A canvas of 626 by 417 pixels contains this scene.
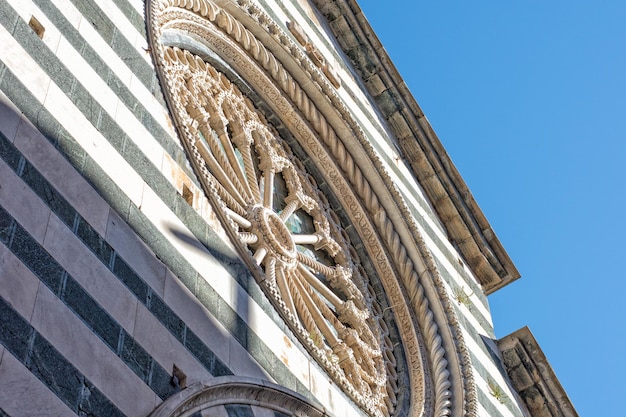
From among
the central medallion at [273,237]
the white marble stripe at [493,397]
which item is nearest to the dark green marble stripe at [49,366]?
the central medallion at [273,237]

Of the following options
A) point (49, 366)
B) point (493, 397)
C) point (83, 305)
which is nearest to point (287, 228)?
point (493, 397)

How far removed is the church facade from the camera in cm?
556

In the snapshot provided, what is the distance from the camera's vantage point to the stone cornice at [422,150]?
12.5 metres

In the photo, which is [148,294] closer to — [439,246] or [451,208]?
[439,246]

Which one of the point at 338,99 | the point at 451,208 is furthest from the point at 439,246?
the point at 338,99

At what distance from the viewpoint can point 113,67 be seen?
7.23 meters

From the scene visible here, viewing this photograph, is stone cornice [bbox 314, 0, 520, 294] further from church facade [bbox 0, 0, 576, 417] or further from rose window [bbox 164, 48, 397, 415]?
rose window [bbox 164, 48, 397, 415]

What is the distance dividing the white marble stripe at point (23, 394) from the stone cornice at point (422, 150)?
26.0ft

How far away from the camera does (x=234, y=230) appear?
7.50 metres

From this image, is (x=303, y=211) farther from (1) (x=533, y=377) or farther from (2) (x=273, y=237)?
(1) (x=533, y=377)

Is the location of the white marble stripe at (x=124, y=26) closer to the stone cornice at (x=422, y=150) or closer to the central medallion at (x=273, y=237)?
the central medallion at (x=273, y=237)

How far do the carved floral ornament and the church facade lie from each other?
0.03 meters

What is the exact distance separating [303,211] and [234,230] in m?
2.98

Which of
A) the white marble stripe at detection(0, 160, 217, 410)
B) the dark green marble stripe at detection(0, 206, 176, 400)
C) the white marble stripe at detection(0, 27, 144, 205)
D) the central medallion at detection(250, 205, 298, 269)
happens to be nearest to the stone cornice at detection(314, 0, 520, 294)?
the central medallion at detection(250, 205, 298, 269)
